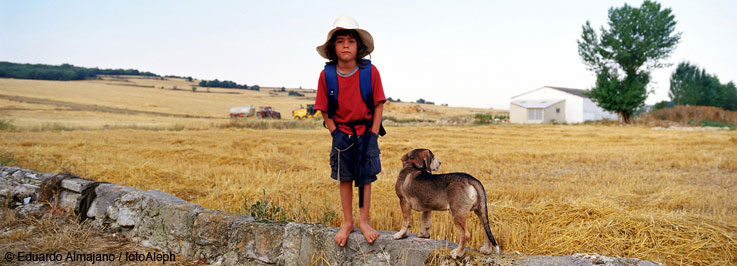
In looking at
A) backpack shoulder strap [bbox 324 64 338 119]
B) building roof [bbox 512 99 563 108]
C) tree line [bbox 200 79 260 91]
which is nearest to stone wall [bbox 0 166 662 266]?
backpack shoulder strap [bbox 324 64 338 119]

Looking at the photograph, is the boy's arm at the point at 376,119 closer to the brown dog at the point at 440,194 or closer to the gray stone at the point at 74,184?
the brown dog at the point at 440,194

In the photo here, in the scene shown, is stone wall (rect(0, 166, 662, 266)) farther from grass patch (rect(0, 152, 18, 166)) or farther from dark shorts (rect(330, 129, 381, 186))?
grass patch (rect(0, 152, 18, 166))

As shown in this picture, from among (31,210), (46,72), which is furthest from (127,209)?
(46,72)

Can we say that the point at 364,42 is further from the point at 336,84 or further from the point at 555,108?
the point at 555,108

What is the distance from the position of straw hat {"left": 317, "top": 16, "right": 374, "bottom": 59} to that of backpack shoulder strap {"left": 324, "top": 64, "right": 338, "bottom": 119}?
0.58 ft

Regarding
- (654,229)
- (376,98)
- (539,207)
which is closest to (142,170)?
(376,98)

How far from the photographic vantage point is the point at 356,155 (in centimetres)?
360

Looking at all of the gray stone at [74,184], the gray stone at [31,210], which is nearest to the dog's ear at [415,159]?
the gray stone at [74,184]

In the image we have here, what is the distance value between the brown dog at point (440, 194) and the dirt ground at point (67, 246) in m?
2.38

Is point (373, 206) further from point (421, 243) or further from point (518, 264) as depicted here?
point (518, 264)

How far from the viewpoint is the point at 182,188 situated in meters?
7.23

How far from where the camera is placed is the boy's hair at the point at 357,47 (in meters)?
3.49

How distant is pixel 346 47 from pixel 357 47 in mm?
166

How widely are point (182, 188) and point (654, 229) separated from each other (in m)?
6.63
